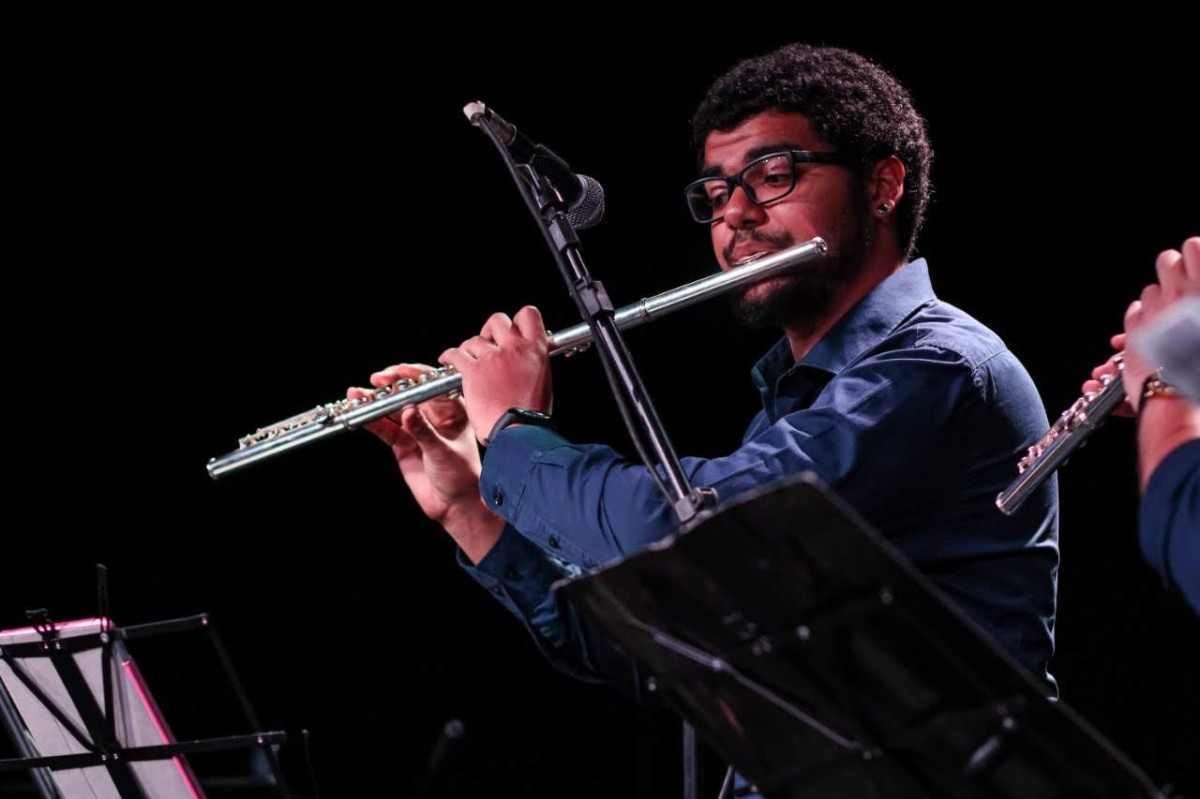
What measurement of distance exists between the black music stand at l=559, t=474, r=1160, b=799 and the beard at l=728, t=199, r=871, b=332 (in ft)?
3.47

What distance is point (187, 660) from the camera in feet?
14.0

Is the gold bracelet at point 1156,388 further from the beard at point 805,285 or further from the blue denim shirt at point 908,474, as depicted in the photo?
the beard at point 805,285

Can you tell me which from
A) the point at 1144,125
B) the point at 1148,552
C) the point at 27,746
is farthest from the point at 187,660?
the point at 1148,552

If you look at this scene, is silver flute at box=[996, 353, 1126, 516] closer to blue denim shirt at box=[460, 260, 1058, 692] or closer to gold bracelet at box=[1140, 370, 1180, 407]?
blue denim shirt at box=[460, 260, 1058, 692]

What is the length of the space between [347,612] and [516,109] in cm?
155

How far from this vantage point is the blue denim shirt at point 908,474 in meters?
2.05

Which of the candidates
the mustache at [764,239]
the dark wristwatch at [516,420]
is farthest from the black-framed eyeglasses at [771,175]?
the dark wristwatch at [516,420]

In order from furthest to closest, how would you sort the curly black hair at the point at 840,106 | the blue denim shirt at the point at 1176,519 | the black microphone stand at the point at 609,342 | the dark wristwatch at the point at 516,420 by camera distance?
the curly black hair at the point at 840,106
the dark wristwatch at the point at 516,420
the black microphone stand at the point at 609,342
the blue denim shirt at the point at 1176,519

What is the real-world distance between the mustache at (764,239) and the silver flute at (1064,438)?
24.8 inches

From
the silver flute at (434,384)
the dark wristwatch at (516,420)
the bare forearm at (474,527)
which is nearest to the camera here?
the dark wristwatch at (516,420)

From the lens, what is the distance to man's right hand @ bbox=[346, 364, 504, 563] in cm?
264

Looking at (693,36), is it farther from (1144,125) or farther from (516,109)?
(1144,125)

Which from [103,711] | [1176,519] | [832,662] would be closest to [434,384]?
[103,711]

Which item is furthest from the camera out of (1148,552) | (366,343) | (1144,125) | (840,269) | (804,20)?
(366,343)
